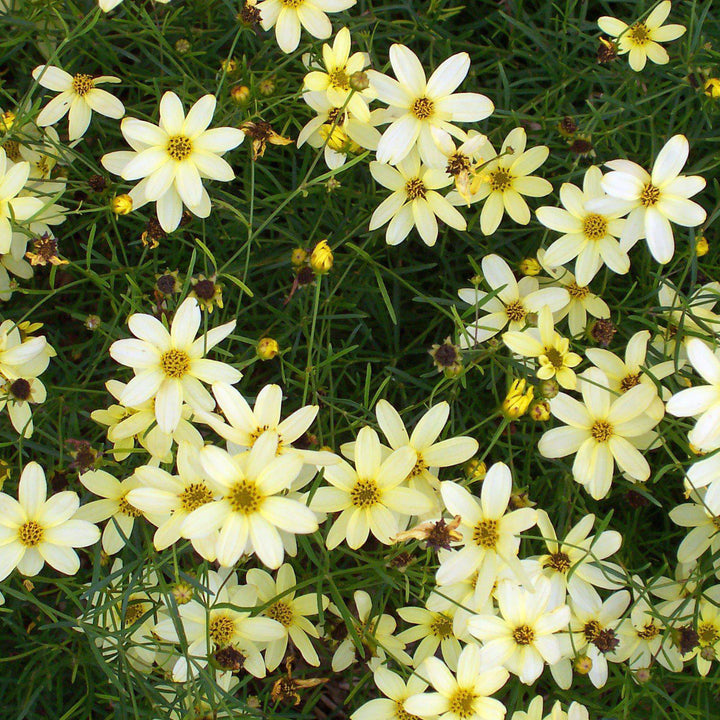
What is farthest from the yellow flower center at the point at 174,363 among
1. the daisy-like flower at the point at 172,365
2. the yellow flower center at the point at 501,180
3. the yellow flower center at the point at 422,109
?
the yellow flower center at the point at 501,180

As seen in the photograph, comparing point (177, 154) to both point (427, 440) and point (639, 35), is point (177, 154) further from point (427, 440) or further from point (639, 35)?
point (639, 35)

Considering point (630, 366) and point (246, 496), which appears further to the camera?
point (630, 366)

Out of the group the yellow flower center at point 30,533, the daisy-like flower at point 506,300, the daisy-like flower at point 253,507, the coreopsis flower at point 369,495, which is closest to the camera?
the daisy-like flower at point 253,507

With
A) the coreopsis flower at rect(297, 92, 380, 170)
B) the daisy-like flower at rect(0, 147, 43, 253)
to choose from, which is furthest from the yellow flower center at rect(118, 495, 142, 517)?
the coreopsis flower at rect(297, 92, 380, 170)

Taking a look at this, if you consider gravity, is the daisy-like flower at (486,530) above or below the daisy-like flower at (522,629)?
above

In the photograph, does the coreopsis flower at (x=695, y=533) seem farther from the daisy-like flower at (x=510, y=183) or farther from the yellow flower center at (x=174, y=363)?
the yellow flower center at (x=174, y=363)

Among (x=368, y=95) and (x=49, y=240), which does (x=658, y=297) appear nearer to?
(x=368, y=95)

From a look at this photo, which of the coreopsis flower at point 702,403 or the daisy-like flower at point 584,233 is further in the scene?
the daisy-like flower at point 584,233

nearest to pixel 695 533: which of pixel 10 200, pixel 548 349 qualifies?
pixel 548 349
